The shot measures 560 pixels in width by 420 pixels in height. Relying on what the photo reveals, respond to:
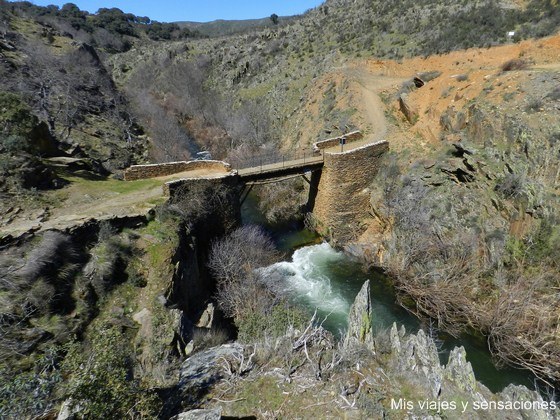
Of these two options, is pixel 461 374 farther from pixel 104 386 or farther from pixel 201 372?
pixel 104 386

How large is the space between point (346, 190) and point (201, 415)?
16907mm

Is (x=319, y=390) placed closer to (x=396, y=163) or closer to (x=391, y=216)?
(x=391, y=216)

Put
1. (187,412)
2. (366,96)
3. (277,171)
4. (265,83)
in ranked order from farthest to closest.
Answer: (265,83), (366,96), (277,171), (187,412)

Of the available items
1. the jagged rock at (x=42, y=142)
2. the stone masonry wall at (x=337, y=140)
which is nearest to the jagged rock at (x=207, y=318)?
the jagged rock at (x=42, y=142)

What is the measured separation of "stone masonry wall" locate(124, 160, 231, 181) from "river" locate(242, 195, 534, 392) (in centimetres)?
603

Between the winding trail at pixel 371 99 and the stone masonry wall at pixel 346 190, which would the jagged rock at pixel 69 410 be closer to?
the stone masonry wall at pixel 346 190

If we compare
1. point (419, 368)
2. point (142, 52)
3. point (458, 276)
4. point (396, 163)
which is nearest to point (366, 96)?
point (396, 163)

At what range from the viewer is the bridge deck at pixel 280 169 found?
19422 millimetres

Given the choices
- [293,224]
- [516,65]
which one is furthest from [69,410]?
[516,65]

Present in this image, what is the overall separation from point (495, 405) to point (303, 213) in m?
17.9

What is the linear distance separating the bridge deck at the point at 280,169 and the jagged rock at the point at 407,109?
8.35 metres

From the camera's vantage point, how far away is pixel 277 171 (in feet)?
65.6

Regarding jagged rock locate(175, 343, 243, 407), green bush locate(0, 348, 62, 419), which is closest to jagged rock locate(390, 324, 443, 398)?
jagged rock locate(175, 343, 243, 407)

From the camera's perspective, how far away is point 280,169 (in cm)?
1992
